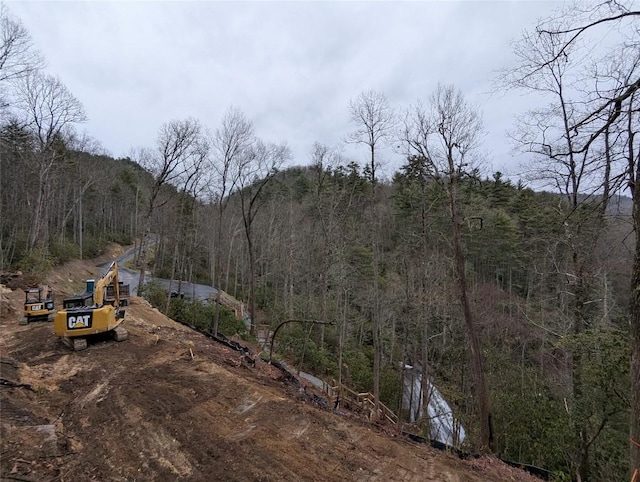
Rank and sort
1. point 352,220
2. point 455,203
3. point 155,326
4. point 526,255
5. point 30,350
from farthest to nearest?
point 526,255
point 352,220
point 155,326
point 455,203
point 30,350

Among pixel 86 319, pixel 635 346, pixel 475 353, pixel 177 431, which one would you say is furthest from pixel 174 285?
pixel 635 346

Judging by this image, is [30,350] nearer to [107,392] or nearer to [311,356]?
[107,392]

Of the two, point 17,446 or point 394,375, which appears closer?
point 17,446

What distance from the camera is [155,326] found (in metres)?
12.8

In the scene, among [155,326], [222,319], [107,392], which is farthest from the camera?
[222,319]

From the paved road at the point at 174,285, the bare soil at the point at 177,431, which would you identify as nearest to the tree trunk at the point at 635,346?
the bare soil at the point at 177,431

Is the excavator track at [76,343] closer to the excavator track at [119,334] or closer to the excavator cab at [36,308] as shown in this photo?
the excavator track at [119,334]

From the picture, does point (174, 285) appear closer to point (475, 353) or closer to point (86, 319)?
point (86, 319)

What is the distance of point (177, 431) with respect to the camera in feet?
18.9

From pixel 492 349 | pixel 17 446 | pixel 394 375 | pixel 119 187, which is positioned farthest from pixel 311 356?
pixel 119 187

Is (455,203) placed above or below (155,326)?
above

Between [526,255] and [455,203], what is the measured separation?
20.9m

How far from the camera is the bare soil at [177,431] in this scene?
4.89m

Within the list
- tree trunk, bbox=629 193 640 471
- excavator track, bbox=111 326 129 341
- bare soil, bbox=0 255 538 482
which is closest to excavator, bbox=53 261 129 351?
excavator track, bbox=111 326 129 341
